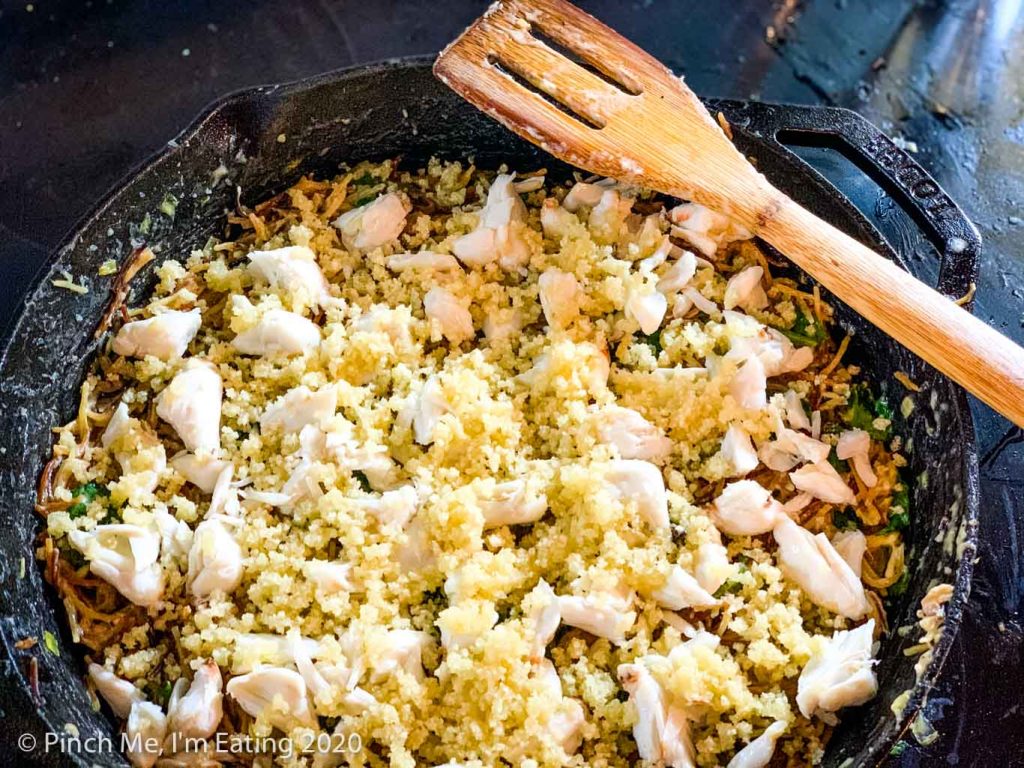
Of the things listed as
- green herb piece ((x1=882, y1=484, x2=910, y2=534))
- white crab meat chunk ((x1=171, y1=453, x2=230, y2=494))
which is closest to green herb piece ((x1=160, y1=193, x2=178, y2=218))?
white crab meat chunk ((x1=171, y1=453, x2=230, y2=494))

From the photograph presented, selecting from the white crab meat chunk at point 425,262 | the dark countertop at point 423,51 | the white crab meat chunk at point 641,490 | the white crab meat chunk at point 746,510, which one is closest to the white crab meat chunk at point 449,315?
the white crab meat chunk at point 425,262

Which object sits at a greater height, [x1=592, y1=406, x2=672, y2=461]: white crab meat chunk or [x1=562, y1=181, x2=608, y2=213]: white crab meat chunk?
[x1=562, y1=181, x2=608, y2=213]: white crab meat chunk

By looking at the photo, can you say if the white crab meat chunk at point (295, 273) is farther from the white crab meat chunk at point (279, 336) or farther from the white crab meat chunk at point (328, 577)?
the white crab meat chunk at point (328, 577)

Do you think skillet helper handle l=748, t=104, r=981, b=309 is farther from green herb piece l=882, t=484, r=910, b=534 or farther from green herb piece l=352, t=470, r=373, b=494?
green herb piece l=352, t=470, r=373, b=494

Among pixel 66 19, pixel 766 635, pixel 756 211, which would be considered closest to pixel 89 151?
pixel 66 19

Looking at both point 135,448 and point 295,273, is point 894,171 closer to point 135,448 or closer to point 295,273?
point 295,273

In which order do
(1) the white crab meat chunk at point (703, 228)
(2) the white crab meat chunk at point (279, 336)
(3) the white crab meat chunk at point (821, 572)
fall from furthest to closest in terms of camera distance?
(1) the white crab meat chunk at point (703, 228)
(2) the white crab meat chunk at point (279, 336)
(3) the white crab meat chunk at point (821, 572)
